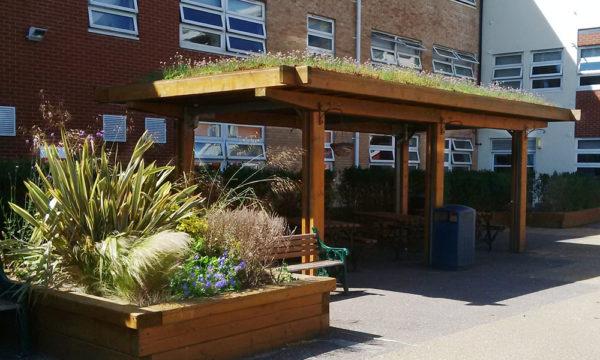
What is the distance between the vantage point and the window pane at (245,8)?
629 inches

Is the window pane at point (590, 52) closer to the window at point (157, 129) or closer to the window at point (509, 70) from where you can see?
the window at point (509, 70)

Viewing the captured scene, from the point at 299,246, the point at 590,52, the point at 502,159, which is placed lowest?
the point at 299,246

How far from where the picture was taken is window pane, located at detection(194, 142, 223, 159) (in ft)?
50.3

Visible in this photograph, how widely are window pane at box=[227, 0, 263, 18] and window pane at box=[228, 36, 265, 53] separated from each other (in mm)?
609

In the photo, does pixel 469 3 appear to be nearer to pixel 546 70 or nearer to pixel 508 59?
pixel 508 59

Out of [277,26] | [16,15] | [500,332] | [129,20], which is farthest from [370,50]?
[500,332]

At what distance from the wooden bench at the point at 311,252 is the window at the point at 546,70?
17727 millimetres

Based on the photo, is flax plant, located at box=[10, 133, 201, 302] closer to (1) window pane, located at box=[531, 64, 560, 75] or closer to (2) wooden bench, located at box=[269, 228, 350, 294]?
(2) wooden bench, located at box=[269, 228, 350, 294]

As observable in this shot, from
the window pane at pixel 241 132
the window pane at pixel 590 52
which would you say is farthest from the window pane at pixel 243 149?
the window pane at pixel 590 52

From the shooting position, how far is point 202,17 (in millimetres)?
15258

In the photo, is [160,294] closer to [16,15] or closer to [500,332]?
[500,332]

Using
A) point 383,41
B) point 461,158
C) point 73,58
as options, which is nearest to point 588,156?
point 461,158

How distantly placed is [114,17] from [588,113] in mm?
16648

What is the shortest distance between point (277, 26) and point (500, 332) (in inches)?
453
